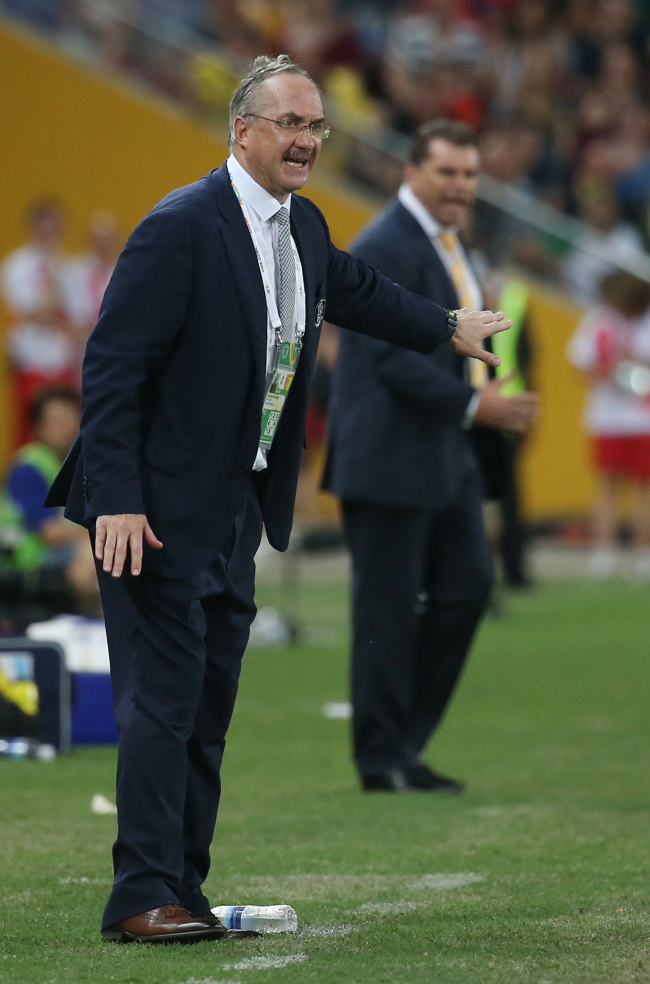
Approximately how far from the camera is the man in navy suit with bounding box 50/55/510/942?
3908 mm

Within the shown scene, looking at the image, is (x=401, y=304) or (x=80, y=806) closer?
(x=401, y=304)

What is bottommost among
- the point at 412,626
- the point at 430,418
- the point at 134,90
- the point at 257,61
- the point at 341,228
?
the point at 412,626

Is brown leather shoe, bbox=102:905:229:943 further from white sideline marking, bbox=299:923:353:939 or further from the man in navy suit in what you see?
white sideline marking, bbox=299:923:353:939

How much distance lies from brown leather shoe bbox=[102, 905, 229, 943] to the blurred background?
11.0 m

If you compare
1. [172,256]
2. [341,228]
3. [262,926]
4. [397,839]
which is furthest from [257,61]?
[341,228]

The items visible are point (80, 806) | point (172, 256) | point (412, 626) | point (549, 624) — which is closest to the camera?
point (172, 256)

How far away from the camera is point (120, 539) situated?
3.88m

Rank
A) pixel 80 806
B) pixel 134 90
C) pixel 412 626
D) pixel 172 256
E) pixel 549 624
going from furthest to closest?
pixel 134 90, pixel 549 624, pixel 412 626, pixel 80 806, pixel 172 256

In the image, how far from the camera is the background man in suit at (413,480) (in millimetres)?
6102

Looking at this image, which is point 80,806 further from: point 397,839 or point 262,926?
point 262,926

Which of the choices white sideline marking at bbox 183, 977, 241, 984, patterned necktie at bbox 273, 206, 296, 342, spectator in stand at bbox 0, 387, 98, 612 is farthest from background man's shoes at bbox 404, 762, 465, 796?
spectator in stand at bbox 0, 387, 98, 612

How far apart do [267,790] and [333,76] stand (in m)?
12.3

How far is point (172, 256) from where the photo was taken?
155 inches

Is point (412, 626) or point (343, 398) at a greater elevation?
point (343, 398)
